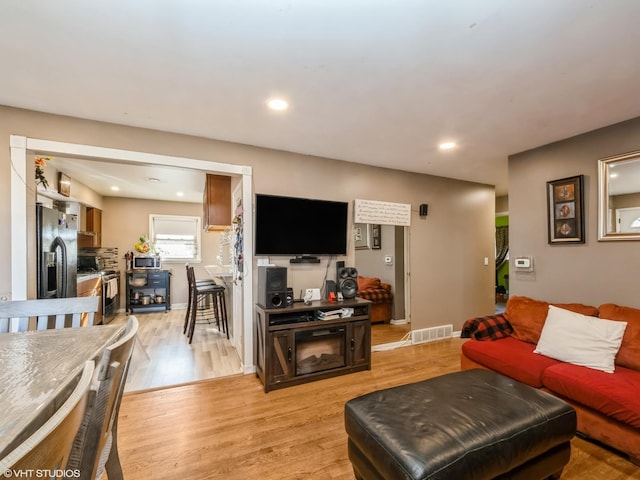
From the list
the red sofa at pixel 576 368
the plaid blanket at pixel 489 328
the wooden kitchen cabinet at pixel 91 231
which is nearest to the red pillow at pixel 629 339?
the red sofa at pixel 576 368

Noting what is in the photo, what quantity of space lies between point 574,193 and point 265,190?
3.07 meters

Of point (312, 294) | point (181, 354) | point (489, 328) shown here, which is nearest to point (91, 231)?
point (181, 354)

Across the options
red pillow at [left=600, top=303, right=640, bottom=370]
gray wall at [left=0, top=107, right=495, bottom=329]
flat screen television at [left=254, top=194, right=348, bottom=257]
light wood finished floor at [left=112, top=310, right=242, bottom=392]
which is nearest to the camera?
red pillow at [left=600, top=303, right=640, bottom=370]

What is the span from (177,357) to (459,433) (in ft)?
10.5

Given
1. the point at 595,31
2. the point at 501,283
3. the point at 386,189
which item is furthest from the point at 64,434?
the point at 501,283


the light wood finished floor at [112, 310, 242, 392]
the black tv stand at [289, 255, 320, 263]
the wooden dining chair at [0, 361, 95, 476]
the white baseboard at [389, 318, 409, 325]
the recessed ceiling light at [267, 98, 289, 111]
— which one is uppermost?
the recessed ceiling light at [267, 98, 289, 111]

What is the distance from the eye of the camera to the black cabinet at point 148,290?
5844 mm

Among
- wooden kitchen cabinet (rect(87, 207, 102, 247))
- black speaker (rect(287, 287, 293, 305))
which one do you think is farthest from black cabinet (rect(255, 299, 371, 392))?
wooden kitchen cabinet (rect(87, 207, 102, 247))

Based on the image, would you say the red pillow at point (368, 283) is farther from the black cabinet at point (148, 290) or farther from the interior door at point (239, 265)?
the black cabinet at point (148, 290)

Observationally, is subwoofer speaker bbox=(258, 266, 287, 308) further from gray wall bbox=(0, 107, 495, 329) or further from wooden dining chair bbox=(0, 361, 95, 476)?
wooden dining chair bbox=(0, 361, 95, 476)

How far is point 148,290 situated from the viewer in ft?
19.8

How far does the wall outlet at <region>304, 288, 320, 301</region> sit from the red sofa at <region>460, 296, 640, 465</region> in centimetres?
155

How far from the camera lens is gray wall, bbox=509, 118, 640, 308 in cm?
247

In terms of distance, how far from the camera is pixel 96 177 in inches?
178
